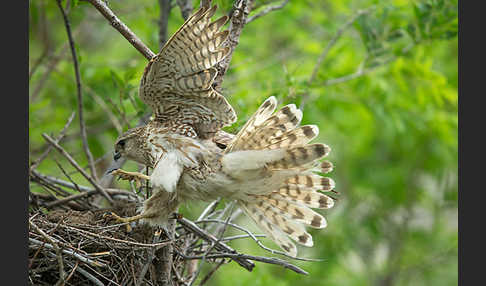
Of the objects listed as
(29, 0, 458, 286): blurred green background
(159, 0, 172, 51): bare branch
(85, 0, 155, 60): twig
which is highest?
(85, 0, 155, 60): twig

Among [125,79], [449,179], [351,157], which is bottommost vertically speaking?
[449,179]

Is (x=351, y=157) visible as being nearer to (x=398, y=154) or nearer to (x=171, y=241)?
(x=398, y=154)

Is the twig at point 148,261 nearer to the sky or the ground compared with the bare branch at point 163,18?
nearer to the ground

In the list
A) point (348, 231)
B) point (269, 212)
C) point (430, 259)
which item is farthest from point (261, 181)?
point (430, 259)

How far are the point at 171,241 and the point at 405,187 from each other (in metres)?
6.16

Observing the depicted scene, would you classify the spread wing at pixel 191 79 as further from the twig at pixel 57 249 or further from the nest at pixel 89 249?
the twig at pixel 57 249

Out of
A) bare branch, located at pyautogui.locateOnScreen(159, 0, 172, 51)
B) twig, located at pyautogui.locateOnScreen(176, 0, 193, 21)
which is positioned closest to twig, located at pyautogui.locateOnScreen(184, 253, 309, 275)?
twig, located at pyautogui.locateOnScreen(176, 0, 193, 21)

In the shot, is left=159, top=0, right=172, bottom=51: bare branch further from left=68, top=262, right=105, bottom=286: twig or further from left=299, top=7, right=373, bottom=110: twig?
left=68, top=262, right=105, bottom=286: twig

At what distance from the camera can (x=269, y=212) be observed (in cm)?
385

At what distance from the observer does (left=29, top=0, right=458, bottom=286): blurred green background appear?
17.6 feet

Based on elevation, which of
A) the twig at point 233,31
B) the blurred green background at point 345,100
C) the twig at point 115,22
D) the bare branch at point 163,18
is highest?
the twig at point 115,22

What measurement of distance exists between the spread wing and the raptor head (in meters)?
0.21

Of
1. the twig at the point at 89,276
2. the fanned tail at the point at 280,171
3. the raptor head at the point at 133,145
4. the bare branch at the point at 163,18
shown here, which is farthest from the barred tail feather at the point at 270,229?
the bare branch at the point at 163,18

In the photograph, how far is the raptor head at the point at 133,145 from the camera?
390cm
